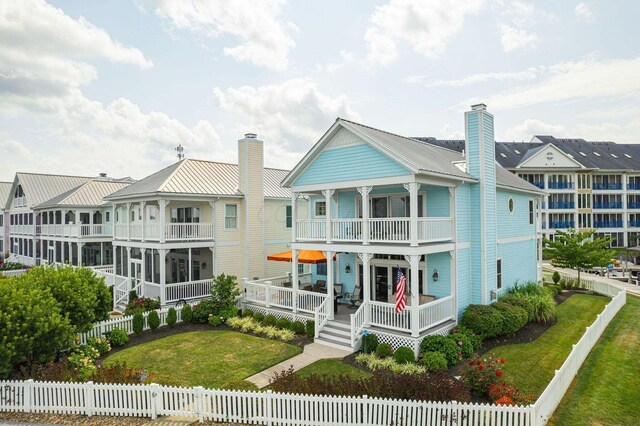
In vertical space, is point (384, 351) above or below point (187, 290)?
below

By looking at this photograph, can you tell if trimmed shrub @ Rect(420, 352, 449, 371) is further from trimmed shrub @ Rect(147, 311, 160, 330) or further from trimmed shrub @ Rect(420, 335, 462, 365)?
trimmed shrub @ Rect(147, 311, 160, 330)

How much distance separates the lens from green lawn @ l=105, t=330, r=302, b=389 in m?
12.4

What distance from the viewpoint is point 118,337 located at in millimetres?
15773

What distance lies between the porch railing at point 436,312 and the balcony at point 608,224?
4655 centimetres

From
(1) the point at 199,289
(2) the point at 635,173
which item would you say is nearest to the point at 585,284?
(1) the point at 199,289

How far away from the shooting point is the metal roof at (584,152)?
50703 mm

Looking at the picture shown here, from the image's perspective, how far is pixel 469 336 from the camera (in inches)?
580

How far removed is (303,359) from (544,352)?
879cm

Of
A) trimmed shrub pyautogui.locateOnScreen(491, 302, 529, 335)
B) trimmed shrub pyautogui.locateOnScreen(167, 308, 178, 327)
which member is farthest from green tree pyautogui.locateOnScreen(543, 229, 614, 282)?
trimmed shrub pyautogui.locateOnScreen(167, 308, 178, 327)

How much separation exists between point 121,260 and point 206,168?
8.86 metres

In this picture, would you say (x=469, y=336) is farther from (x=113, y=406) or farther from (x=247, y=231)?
(x=247, y=231)

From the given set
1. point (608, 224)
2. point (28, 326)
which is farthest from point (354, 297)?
point (608, 224)

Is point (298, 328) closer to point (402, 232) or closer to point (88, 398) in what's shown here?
point (402, 232)

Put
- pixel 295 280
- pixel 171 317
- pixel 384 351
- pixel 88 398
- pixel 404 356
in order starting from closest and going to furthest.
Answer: pixel 88 398, pixel 404 356, pixel 384 351, pixel 171 317, pixel 295 280
